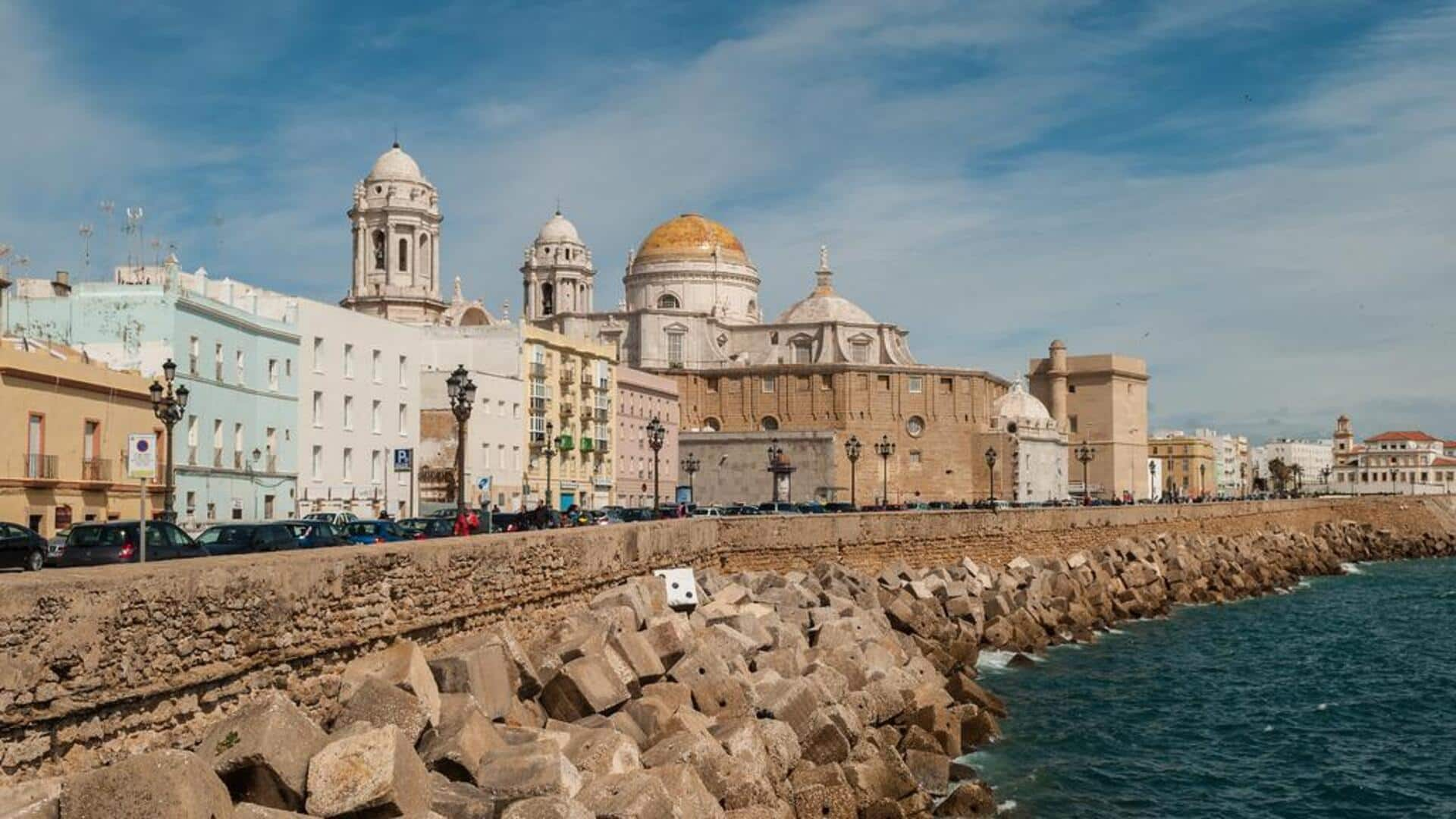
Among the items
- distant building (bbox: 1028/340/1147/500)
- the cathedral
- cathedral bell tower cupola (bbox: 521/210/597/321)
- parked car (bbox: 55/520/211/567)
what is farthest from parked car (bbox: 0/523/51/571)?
distant building (bbox: 1028/340/1147/500)

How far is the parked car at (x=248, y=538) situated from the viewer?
2155 cm

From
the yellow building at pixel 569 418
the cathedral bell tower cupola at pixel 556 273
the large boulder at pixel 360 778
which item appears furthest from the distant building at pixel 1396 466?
Answer: the large boulder at pixel 360 778

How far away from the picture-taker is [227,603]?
36.5 ft

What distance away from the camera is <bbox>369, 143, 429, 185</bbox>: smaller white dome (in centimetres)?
6988

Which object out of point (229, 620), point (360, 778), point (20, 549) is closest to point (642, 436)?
point (20, 549)

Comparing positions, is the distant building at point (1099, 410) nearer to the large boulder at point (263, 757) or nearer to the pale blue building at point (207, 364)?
the pale blue building at point (207, 364)

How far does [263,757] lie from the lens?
9484 mm

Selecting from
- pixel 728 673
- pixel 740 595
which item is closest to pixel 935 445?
pixel 740 595

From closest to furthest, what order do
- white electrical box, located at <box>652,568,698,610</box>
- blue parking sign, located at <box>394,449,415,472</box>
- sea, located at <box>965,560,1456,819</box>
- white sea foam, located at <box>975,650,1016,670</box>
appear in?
sea, located at <box>965,560,1456,819</box> → white electrical box, located at <box>652,568,698,610</box> → white sea foam, located at <box>975,650,1016,670</box> → blue parking sign, located at <box>394,449,415,472</box>

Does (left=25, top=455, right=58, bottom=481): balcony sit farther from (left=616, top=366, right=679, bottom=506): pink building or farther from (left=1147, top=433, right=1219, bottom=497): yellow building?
(left=1147, top=433, right=1219, bottom=497): yellow building

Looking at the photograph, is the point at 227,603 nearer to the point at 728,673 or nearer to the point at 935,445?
the point at 728,673

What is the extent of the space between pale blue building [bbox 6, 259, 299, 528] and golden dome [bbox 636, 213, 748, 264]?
208 feet

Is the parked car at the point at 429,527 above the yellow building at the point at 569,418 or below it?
below

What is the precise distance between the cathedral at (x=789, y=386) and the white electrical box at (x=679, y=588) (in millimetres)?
55820
